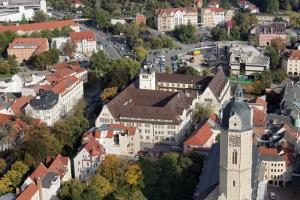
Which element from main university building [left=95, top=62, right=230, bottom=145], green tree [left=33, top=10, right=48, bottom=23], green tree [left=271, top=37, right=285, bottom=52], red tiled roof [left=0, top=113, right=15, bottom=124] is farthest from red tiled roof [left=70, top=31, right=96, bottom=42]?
red tiled roof [left=0, top=113, right=15, bottom=124]

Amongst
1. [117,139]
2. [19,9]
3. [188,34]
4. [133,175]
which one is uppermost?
[19,9]

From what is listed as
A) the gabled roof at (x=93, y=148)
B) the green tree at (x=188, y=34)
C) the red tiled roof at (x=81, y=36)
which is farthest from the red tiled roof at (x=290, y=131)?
the green tree at (x=188, y=34)

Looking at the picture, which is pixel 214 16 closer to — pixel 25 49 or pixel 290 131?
pixel 25 49

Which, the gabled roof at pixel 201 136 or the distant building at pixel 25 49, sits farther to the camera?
the distant building at pixel 25 49

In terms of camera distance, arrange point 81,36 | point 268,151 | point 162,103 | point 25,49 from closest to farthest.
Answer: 1. point 268,151
2. point 162,103
3. point 25,49
4. point 81,36

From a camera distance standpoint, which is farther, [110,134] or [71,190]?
[110,134]

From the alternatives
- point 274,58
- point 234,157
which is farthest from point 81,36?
point 234,157

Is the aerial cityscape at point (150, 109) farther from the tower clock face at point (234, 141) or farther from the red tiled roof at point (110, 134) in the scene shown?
the red tiled roof at point (110, 134)

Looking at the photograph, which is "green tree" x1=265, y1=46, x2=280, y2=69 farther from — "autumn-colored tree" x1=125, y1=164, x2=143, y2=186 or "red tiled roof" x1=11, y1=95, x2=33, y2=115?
"autumn-colored tree" x1=125, y1=164, x2=143, y2=186
